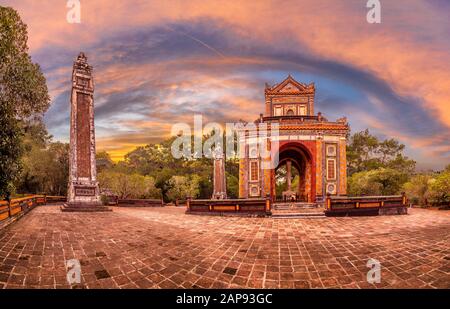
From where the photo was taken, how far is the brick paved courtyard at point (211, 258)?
4.29 m

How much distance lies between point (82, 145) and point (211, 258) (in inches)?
466

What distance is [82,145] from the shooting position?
43.5 ft

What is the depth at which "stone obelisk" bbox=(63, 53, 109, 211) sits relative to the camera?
1266 centimetres

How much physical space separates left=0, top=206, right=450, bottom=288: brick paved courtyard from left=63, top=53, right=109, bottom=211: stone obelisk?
538cm

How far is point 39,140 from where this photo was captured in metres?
29.2

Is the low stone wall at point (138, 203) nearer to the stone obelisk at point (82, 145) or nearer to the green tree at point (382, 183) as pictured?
the stone obelisk at point (82, 145)

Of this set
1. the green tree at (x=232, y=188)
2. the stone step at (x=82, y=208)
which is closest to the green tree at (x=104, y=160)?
the green tree at (x=232, y=188)

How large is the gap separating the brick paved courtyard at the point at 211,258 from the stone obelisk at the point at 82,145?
5.38 metres

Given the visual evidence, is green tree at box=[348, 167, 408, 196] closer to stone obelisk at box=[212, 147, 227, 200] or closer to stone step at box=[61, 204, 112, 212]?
stone obelisk at box=[212, 147, 227, 200]

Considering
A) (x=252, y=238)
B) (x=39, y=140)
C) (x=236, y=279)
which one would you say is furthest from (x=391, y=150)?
(x=39, y=140)

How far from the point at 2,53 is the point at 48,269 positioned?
6655mm

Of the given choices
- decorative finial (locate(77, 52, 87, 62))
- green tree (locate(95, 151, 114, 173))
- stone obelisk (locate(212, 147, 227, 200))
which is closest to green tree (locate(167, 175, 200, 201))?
stone obelisk (locate(212, 147, 227, 200))

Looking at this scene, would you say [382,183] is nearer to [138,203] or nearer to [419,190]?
[419,190]
